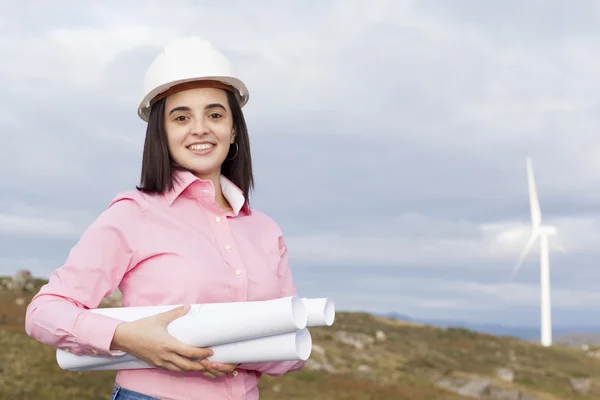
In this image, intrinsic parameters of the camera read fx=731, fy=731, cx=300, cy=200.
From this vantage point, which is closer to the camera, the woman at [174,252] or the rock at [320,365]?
the woman at [174,252]

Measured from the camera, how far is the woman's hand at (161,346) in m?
2.91

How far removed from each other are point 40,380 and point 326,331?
1899 cm

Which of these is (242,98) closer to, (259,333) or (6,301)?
(259,333)

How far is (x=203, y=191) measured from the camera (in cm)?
349

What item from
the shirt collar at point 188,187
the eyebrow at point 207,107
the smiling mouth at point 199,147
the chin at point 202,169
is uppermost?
the eyebrow at point 207,107

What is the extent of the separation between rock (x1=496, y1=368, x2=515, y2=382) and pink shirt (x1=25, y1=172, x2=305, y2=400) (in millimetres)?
24806

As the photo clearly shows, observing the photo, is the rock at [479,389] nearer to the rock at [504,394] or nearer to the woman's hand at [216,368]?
the rock at [504,394]

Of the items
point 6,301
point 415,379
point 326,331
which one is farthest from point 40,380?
point 326,331

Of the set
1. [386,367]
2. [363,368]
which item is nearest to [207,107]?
[363,368]

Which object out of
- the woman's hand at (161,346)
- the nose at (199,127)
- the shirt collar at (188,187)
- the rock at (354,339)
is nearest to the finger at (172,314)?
the woman's hand at (161,346)

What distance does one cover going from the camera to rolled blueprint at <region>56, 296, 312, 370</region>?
112 inches

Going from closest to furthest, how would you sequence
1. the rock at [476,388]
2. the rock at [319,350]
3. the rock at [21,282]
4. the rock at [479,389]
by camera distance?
the rock at [479,389] → the rock at [476,388] → the rock at [319,350] → the rock at [21,282]

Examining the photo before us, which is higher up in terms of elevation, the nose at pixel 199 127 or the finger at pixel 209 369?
the nose at pixel 199 127

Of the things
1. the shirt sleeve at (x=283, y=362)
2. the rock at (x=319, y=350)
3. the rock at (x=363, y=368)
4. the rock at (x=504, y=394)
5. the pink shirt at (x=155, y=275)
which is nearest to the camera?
the pink shirt at (x=155, y=275)
